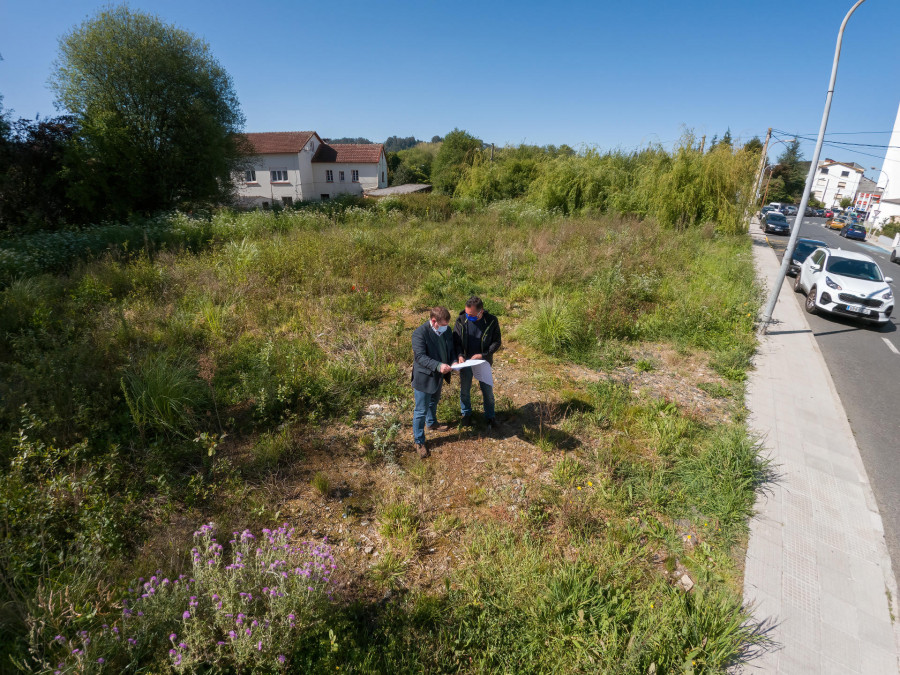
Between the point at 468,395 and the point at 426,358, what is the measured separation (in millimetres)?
1068

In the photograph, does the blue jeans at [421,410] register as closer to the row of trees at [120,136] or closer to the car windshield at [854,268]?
the car windshield at [854,268]

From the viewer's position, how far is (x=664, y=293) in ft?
32.7

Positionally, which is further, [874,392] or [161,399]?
[874,392]

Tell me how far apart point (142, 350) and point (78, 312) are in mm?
2482

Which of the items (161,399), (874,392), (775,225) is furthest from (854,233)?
(161,399)

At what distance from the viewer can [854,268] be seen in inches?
430

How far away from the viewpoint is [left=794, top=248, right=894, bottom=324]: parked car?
970 centimetres

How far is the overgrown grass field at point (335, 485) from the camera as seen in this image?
8.34ft

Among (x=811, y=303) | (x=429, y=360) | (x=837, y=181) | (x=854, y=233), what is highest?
(x=837, y=181)

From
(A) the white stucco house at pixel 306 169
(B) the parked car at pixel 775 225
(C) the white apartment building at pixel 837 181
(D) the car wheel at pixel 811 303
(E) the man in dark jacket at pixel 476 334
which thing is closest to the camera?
(E) the man in dark jacket at pixel 476 334

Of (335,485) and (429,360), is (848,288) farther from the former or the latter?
(335,485)

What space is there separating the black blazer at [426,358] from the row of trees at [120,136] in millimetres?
17550

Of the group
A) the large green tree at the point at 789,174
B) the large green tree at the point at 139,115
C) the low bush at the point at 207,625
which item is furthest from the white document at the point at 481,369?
the large green tree at the point at 789,174

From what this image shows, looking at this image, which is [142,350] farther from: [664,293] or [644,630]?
[664,293]
